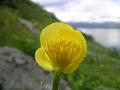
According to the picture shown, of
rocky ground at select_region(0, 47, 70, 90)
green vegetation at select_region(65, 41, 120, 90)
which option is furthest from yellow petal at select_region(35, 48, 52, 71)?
green vegetation at select_region(65, 41, 120, 90)

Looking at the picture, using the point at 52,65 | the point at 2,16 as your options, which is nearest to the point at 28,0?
the point at 2,16

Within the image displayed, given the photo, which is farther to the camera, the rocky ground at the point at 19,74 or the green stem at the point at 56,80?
the rocky ground at the point at 19,74

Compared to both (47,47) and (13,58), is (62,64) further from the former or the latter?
(13,58)

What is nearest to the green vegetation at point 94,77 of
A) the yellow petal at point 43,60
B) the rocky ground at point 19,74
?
the rocky ground at point 19,74

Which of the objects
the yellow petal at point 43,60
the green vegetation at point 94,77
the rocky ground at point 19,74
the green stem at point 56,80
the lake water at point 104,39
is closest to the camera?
the green stem at point 56,80

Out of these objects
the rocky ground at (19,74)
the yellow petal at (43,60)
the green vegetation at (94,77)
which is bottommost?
the green vegetation at (94,77)

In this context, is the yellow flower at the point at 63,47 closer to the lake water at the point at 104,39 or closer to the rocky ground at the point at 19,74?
the rocky ground at the point at 19,74

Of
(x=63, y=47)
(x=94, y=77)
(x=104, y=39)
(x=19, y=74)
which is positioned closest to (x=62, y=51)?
(x=63, y=47)
